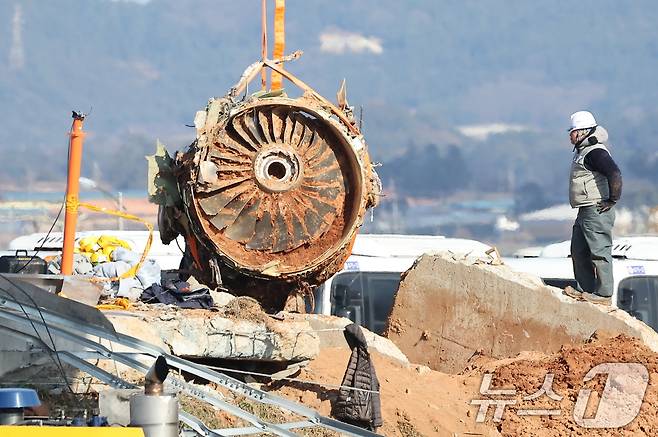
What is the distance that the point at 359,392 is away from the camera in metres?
12.4

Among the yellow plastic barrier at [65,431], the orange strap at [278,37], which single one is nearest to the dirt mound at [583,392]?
the orange strap at [278,37]

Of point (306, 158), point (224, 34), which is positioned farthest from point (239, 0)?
point (306, 158)

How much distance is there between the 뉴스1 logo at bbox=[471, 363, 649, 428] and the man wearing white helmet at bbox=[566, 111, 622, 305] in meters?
1.31

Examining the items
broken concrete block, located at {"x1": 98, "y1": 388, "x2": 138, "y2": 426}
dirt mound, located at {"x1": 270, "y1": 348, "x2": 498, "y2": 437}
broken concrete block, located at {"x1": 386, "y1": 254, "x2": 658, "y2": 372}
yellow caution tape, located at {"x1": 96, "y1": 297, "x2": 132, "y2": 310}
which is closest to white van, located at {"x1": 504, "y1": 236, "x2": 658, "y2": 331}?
broken concrete block, located at {"x1": 386, "y1": 254, "x2": 658, "y2": 372}

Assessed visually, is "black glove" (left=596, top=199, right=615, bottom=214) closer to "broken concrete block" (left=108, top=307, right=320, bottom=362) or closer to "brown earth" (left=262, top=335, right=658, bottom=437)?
"brown earth" (left=262, top=335, right=658, bottom=437)

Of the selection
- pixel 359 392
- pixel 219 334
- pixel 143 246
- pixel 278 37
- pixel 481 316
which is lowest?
pixel 359 392

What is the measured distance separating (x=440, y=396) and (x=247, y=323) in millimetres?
1884

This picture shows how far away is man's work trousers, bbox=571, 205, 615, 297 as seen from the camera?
580 inches

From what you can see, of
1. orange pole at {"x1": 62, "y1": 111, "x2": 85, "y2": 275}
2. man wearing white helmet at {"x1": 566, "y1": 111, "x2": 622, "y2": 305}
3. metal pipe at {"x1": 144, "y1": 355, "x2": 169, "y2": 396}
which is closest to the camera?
metal pipe at {"x1": 144, "y1": 355, "x2": 169, "y2": 396}

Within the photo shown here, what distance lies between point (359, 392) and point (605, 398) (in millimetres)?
2231

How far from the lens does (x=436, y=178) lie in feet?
133

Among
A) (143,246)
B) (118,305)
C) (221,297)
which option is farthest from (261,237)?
(143,246)

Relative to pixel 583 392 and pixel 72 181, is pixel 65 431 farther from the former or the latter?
pixel 72 181

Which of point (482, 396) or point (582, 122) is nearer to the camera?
point (482, 396)
